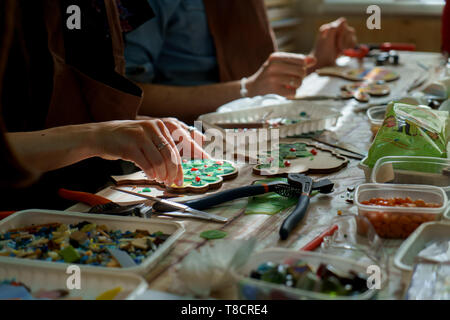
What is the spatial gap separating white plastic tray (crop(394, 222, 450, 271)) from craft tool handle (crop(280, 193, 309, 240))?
7.2 inches

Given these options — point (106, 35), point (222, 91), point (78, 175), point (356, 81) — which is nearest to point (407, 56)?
point (356, 81)

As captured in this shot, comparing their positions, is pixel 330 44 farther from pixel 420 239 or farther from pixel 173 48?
pixel 420 239

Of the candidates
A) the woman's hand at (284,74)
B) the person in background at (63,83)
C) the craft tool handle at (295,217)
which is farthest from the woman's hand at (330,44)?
the craft tool handle at (295,217)

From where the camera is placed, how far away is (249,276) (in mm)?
742

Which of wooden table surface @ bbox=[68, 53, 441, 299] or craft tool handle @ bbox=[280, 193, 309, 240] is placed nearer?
wooden table surface @ bbox=[68, 53, 441, 299]

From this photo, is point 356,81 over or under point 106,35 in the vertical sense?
under

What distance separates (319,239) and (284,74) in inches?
46.1

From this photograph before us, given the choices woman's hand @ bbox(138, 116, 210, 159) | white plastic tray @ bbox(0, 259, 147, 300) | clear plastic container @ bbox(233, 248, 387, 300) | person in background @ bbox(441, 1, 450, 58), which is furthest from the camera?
person in background @ bbox(441, 1, 450, 58)

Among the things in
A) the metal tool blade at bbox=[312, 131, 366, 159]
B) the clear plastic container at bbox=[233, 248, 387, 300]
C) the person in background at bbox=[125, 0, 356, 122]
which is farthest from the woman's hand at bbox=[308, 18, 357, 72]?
the clear plastic container at bbox=[233, 248, 387, 300]

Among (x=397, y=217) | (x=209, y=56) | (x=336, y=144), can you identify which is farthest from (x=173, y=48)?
(x=397, y=217)

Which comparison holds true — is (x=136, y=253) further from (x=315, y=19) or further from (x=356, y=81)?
(x=315, y=19)

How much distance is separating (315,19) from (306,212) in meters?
3.88

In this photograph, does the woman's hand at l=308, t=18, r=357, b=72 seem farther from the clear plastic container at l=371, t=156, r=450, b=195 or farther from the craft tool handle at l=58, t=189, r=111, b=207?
the craft tool handle at l=58, t=189, r=111, b=207

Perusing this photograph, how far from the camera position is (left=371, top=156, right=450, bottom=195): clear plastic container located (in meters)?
1.06
